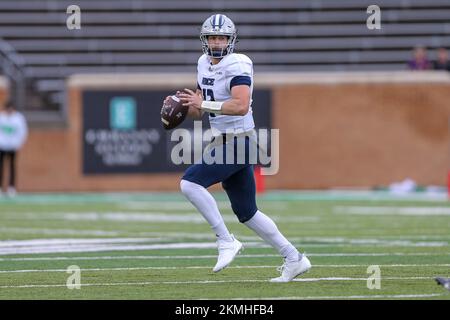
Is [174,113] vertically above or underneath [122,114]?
above

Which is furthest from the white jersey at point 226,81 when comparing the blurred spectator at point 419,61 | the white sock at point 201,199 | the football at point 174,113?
the blurred spectator at point 419,61

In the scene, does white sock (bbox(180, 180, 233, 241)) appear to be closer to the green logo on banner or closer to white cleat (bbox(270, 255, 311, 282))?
white cleat (bbox(270, 255, 311, 282))

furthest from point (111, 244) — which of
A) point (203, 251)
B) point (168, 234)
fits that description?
point (168, 234)

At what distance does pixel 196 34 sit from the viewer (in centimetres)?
2470

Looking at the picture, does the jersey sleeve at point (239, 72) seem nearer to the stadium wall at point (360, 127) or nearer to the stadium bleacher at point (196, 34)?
the stadium wall at point (360, 127)

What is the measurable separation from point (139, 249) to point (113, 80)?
11697 millimetres

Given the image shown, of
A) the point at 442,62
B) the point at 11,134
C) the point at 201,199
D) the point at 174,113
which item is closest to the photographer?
the point at 201,199

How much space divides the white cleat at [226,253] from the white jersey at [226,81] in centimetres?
78

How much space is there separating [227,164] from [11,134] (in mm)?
13059

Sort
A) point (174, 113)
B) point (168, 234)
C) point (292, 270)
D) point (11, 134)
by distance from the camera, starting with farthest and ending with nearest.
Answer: point (11, 134) < point (168, 234) < point (174, 113) < point (292, 270)

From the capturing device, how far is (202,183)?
343 inches

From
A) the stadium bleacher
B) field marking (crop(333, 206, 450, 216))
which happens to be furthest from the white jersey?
the stadium bleacher

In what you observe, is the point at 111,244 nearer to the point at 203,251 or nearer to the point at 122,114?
the point at 203,251
